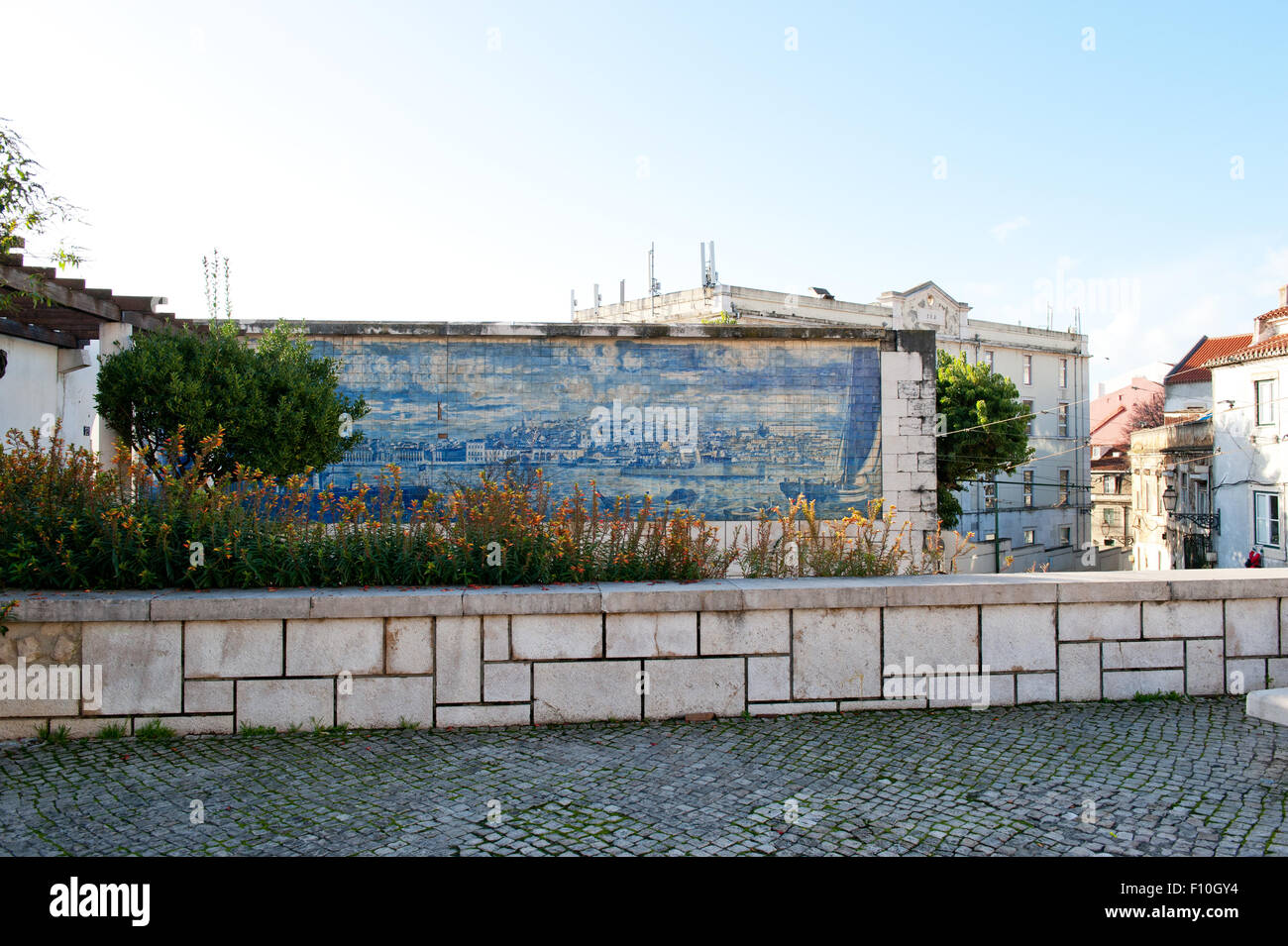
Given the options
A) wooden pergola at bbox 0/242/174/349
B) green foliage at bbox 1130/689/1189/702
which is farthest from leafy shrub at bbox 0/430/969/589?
wooden pergola at bbox 0/242/174/349

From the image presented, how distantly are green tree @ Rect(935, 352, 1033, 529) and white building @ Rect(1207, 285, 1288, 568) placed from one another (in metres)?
7.49

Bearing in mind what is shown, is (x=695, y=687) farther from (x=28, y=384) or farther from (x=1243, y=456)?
(x=1243, y=456)

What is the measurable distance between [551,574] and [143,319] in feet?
33.6

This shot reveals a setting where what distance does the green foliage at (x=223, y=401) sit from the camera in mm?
10492

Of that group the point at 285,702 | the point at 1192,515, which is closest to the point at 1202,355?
the point at 1192,515

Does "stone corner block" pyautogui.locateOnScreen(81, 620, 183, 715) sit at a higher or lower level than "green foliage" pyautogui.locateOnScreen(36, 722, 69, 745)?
higher

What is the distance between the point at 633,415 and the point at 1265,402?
84.1 feet

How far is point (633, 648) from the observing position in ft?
18.2

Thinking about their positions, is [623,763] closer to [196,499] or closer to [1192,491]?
[196,499]

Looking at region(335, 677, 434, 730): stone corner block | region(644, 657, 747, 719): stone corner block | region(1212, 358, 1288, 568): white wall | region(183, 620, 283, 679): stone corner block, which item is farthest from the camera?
region(1212, 358, 1288, 568): white wall

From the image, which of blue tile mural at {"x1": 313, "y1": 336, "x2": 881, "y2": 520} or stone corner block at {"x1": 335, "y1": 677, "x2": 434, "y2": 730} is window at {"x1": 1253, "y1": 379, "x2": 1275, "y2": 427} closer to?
blue tile mural at {"x1": 313, "y1": 336, "x2": 881, "y2": 520}

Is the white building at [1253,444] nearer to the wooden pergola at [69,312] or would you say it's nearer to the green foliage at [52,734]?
the wooden pergola at [69,312]

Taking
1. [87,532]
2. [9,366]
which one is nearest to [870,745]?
[87,532]

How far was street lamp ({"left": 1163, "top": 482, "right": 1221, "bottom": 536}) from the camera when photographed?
3244cm
